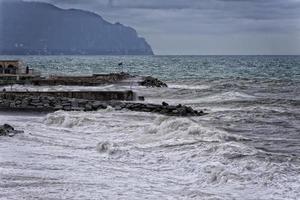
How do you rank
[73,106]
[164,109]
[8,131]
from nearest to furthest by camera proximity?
1. [8,131]
2. [164,109]
3. [73,106]

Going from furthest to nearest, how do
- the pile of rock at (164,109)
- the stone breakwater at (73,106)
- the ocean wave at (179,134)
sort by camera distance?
the stone breakwater at (73,106), the pile of rock at (164,109), the ocean wave at (179,134)

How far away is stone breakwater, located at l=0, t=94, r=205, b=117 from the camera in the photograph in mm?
32656

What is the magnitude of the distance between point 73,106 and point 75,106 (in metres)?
0.12

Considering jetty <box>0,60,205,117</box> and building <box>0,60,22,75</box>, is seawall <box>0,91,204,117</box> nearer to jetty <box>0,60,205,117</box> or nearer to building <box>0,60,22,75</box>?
jetty <box>0,60,205,117</box>

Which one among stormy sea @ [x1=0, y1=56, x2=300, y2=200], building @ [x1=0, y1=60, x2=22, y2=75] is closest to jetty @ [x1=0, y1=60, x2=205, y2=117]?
stormy sea @ [x1=0, y1=56, x2=300, y2=200]

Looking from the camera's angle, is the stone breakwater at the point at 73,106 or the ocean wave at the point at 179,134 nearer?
the ocean wave at the point at 179,134

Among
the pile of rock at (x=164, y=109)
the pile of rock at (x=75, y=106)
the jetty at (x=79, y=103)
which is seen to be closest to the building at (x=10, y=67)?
the jetty at (x=79, y=103)

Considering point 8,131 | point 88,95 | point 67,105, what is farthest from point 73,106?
point 8,131

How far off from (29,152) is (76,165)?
2866 millimetres

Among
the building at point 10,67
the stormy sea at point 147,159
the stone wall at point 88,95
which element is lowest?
the stormy sea at point 147,159

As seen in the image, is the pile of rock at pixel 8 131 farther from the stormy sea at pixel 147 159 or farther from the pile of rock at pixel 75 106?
the pile of rock at pixel 75 106

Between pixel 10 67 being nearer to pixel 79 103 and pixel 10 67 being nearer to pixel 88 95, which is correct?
pixel 88 95

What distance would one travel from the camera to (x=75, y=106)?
34.3 m

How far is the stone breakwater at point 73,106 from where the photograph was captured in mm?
32656
